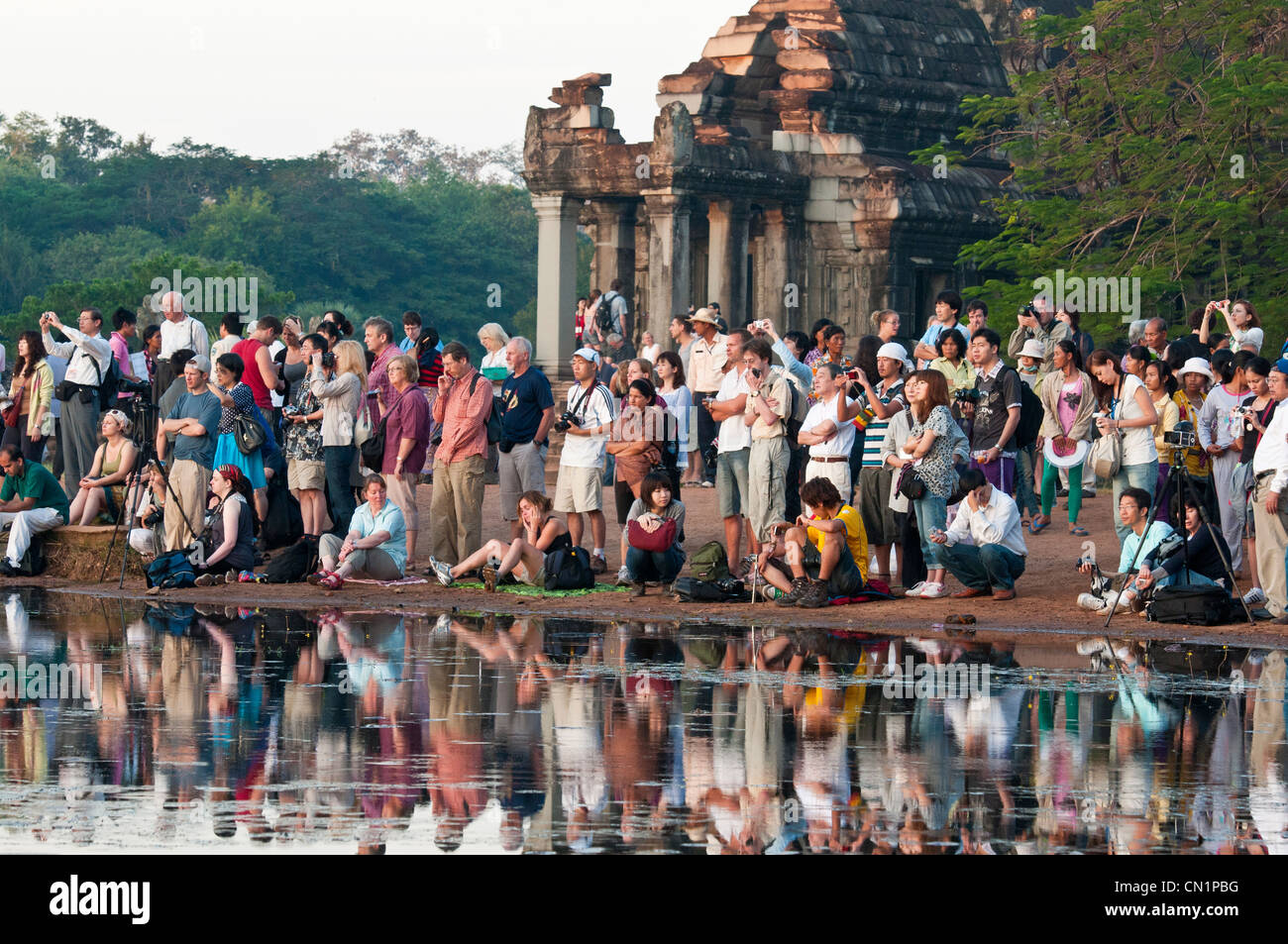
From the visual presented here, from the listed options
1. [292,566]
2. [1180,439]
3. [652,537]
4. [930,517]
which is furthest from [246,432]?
Answer: [1180,439]

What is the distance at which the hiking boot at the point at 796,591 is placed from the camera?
14336mm

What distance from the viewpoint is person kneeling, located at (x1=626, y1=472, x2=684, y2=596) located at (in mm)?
15008

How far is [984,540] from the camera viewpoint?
14.4 meters

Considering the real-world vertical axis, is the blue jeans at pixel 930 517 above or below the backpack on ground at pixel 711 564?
above


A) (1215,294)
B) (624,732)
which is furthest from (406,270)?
(624,732)

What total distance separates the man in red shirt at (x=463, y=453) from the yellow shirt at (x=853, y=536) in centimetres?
287

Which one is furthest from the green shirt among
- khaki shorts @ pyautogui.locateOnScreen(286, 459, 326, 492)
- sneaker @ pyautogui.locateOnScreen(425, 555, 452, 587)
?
sneaker @ pyautogui.locateOnScreen(425, 555, 452, 587)

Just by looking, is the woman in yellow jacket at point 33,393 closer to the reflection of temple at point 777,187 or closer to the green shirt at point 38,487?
the green shirt at point 38,487

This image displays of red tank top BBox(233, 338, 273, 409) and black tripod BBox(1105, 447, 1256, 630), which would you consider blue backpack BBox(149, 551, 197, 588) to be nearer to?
red tank top BBox(233, 338, 273, 409)

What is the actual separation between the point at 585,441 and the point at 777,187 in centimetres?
1388

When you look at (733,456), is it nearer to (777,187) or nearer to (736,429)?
(736,429)

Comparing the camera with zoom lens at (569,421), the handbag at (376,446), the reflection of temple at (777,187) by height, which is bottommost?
the handbag at (376,446)

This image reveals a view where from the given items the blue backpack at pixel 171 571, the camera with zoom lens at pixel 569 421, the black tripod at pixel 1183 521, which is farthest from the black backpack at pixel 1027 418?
the blue backpack at pixel 171 571

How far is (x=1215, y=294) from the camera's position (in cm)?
2675
